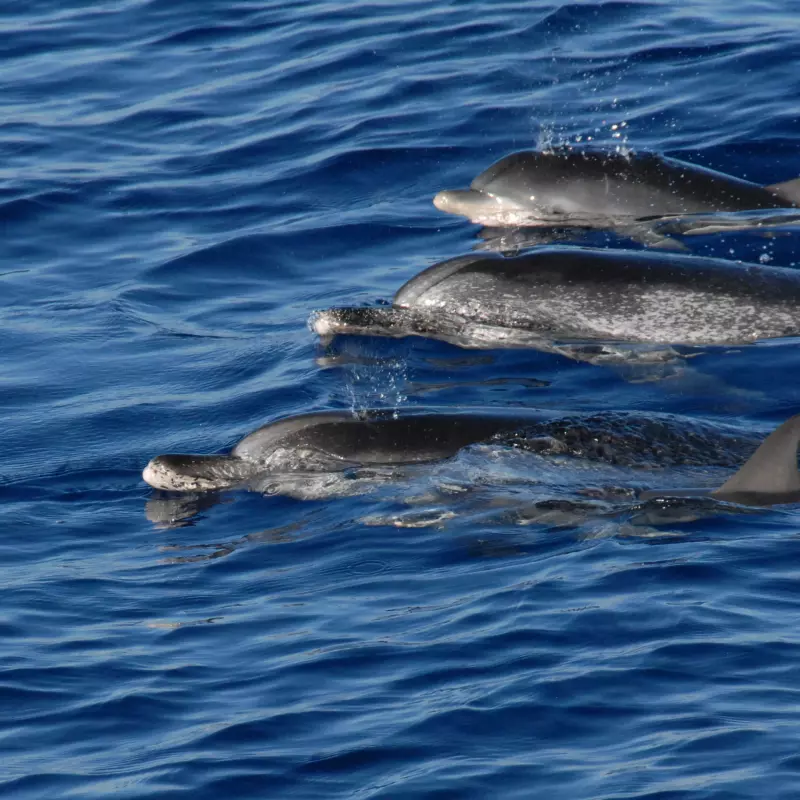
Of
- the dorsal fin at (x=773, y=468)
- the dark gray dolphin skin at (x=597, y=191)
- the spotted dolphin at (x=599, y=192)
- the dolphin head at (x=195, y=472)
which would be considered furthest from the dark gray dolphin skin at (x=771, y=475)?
the dark gray dolphin skin at (x=597, y=191)

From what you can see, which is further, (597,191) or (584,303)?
(597,191)

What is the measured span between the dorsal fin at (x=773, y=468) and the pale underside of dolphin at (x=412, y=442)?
0.60m

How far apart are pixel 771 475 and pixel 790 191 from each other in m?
7.44

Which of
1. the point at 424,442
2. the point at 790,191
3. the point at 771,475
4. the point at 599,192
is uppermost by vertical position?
the point at 599,192

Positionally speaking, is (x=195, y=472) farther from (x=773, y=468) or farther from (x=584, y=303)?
(x=584, y=303)

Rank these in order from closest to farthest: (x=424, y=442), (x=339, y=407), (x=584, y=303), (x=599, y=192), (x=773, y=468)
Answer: (x=773, y=468) < (x=424, y=442) < (x=339, y=407) < (x=584, y=303) < (x=599, y=192)

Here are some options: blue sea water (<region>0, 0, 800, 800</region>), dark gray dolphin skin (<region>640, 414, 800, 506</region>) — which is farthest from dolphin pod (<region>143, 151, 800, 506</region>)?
blue sea water (<region>0, 0, 800, 800</region>)

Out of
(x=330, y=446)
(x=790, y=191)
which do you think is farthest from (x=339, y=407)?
(x=790, y=191)

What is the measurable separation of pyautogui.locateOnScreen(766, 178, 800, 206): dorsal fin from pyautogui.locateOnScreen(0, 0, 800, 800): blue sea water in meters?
0.94

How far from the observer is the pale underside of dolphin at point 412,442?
35.1 ft

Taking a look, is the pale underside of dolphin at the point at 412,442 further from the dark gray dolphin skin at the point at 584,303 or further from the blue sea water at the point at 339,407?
the dark gray dolphin skin at the point at 584,303

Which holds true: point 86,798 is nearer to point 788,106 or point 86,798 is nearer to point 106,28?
point 788,106

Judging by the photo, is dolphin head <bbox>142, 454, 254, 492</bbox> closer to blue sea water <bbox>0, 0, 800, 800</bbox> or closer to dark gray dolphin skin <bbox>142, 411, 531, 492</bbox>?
dark gray dolphin skin <bbox>142, 411, 531, 492</bbox>

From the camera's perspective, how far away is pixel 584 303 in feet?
46.4
